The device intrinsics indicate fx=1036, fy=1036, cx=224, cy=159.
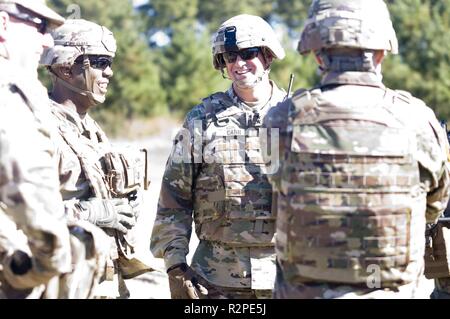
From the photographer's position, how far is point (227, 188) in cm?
626

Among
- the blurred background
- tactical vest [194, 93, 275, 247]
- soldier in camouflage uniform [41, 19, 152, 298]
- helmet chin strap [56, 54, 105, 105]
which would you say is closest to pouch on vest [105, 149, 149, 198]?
soldier in camouflage uniform [41, 19, 152, 298]

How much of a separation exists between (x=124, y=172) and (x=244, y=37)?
134cm

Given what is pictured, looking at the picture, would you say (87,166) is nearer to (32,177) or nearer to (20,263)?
(20,263)

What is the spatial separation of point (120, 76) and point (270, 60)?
3835 centimetres

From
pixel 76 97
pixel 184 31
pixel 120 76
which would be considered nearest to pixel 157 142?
pixel 120 76

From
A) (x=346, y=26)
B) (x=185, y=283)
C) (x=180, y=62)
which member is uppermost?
(x=180, y=62)

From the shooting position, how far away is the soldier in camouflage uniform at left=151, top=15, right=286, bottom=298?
6207mm

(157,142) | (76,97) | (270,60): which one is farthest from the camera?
(157,142)

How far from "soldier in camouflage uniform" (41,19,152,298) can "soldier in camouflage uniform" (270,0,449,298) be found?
80.4 inches

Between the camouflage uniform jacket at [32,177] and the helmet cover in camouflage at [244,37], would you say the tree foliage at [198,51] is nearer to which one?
the helmet cover in camouflage at [244,37]

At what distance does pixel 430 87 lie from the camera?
124ft

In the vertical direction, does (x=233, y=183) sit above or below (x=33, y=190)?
below

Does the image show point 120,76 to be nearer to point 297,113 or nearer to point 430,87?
point 430,87

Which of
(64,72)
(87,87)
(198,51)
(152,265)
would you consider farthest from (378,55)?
(198,51)
